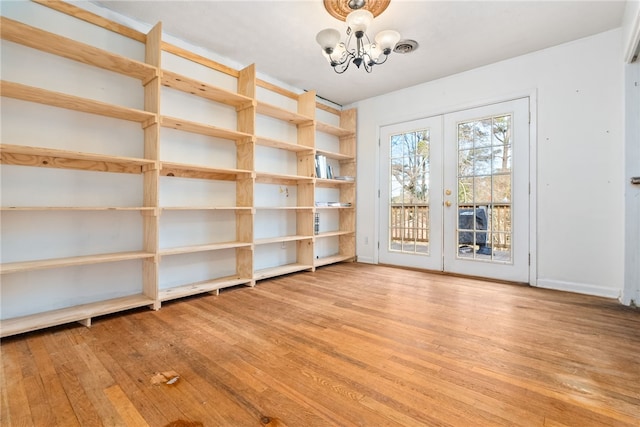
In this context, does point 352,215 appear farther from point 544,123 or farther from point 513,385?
point 513,385

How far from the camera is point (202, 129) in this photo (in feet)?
9.21

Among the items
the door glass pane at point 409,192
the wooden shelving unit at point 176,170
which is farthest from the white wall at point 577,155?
the wooden shelving unit at point 176,170

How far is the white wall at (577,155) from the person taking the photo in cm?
269

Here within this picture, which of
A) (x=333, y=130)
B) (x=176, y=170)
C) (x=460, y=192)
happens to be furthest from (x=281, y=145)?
(x=460, y=192)

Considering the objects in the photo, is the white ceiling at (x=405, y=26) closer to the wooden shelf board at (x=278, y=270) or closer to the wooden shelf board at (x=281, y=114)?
the wooden shelf board at (x=281, y=114)

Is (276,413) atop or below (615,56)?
below

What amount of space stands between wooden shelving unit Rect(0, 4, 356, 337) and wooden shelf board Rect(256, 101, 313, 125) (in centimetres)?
1

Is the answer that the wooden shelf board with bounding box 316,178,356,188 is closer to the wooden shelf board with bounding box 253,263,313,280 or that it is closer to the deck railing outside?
the deck railing outside

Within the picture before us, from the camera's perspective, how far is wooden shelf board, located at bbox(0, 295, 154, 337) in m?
1.83

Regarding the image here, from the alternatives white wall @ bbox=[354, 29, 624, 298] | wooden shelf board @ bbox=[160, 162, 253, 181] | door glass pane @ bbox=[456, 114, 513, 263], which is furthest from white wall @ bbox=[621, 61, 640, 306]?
wooden shelf board @ bbox=[160, 162, 253, 181]

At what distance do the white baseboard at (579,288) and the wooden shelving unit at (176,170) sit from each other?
239 centimetres

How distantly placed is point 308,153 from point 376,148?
3.78 ft

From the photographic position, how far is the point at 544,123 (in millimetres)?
3049

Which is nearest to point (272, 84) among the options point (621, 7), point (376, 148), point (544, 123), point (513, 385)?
point (376, 148)
